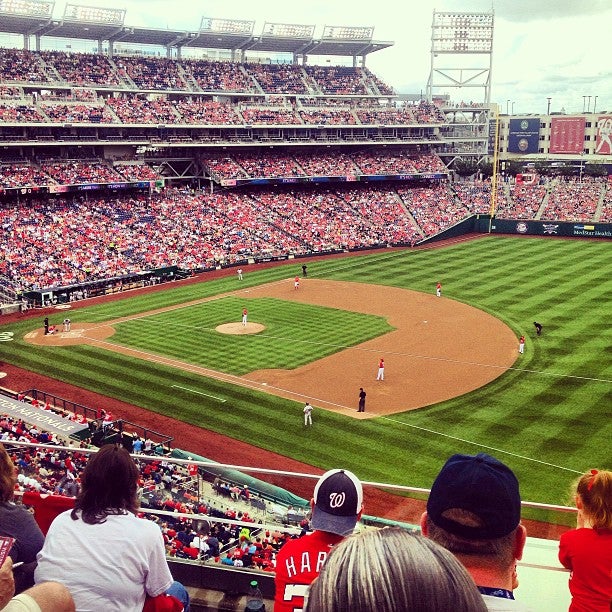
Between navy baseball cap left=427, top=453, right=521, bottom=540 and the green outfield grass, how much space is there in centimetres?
1780

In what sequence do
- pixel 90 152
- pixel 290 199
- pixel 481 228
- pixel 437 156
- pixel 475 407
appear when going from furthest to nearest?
1. pixel 437 156
2. pixel 481 228
3. pixel 290 199
4. pixel 90 152
5. pixel 475 407

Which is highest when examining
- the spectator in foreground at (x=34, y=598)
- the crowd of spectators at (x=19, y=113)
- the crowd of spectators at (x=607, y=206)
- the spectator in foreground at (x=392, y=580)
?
the crowd of spectators at (x=19, y=113)

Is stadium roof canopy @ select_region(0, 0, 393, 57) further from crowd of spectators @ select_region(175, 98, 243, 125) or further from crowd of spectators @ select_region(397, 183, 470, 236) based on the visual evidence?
crowd of spectators @ select_region(397, 183, 470, 236)

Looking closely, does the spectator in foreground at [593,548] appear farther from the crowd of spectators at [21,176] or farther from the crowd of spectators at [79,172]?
the crowd of spectators at [79,172]

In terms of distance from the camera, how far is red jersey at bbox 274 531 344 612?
3557mm

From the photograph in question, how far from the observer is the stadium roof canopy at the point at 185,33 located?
6206 centimetres

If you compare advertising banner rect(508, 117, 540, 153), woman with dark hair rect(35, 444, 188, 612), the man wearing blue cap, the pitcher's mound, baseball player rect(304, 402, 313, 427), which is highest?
advertising banner rect(508, 117, 540, 153)

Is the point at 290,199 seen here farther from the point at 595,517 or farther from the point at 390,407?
the point at 595,517

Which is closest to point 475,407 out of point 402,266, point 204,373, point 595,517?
point 204,373

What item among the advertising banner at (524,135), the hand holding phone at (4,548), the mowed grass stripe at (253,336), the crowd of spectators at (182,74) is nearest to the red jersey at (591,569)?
the hand holding phone at (4,548)

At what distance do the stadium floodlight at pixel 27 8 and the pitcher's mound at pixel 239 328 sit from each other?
134 ft

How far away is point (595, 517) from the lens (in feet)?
13.2

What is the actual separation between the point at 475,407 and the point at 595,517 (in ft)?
73.7

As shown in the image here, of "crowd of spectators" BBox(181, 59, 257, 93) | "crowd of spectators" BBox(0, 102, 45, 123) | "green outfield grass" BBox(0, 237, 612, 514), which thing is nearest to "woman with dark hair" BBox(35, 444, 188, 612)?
"green outfield grass" BBox(0, 237, 612, 514)
